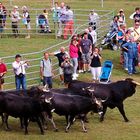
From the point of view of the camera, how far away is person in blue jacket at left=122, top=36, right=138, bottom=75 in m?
21.9

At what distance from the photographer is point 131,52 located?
2191cm

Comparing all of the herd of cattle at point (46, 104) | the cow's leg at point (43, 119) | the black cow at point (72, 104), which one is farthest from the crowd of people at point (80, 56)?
the black cow at point (72, 104)

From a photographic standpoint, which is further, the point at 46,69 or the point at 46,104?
the point at 46,69

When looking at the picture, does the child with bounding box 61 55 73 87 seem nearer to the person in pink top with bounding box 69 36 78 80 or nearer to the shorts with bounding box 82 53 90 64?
the person in pink top with bounding box 69 36 78 80

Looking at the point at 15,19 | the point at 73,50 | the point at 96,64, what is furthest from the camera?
the point at 15,19

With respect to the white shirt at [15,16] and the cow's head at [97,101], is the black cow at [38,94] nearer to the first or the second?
the cow's head at [97,101]

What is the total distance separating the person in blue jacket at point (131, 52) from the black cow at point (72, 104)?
7.97 metres

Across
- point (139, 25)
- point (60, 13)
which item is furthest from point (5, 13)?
point (139, 25)

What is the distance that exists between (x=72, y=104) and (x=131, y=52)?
8.49 m

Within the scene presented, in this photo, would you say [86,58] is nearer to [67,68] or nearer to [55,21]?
[67,68]

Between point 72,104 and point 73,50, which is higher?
point 73,50

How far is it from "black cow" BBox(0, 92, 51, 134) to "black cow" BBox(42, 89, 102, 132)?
0.32 metres

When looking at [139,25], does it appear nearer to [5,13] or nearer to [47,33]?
[47,33]

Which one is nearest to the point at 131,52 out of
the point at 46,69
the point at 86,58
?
the point at 86,58
